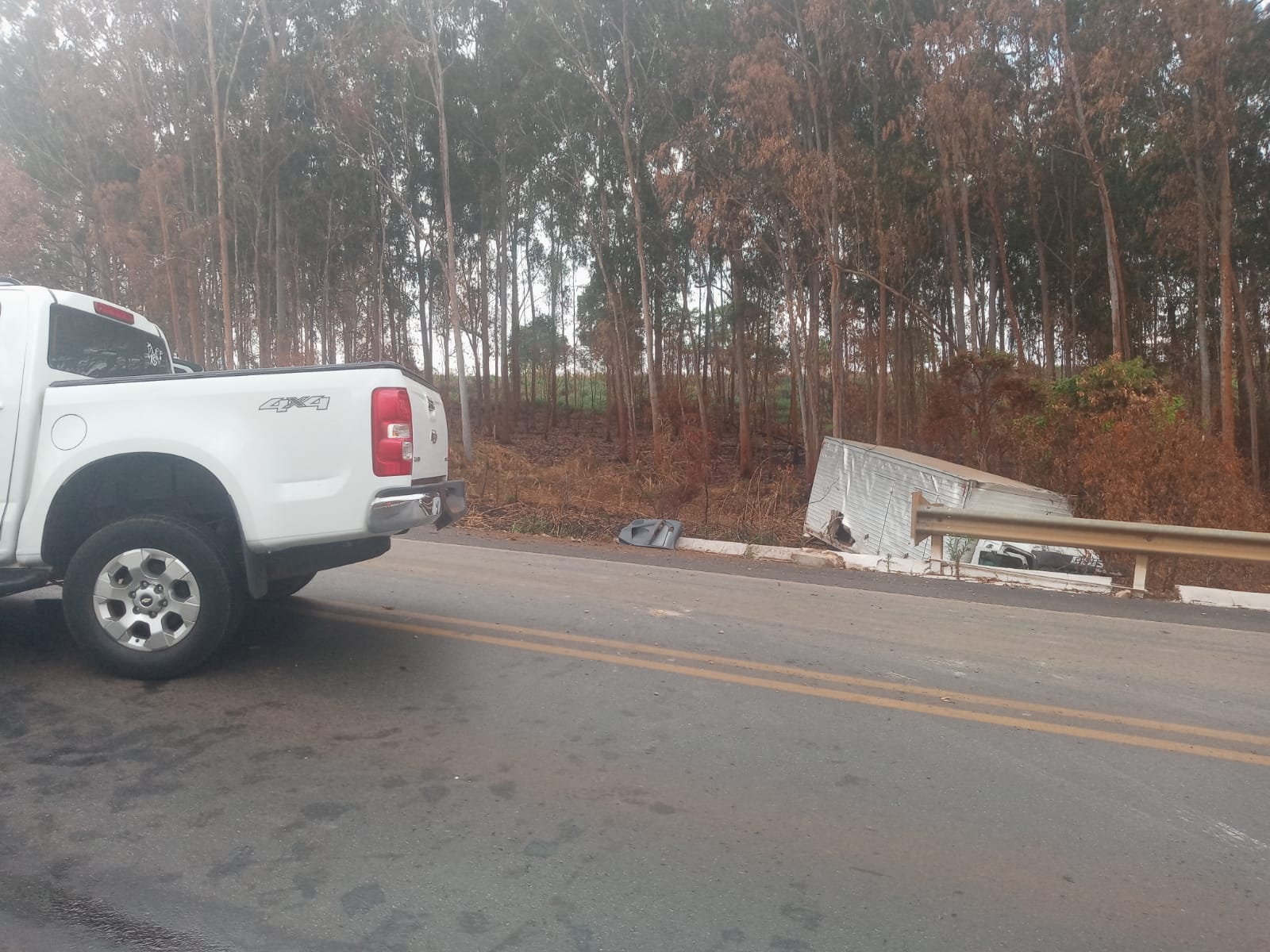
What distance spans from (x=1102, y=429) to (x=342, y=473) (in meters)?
14.1

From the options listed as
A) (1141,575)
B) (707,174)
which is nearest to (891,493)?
(1141,575)

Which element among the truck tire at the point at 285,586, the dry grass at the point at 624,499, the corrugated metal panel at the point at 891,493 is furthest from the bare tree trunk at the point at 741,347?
the truck tire at the point at 285,586

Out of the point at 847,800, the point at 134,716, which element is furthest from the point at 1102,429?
the point at 134,716

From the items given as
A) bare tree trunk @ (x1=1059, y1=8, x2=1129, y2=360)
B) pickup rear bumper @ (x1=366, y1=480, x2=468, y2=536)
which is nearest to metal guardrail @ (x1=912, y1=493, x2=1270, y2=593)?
pickup rear bumper @ (x1=366, y1=480, x2=468, y2=536)

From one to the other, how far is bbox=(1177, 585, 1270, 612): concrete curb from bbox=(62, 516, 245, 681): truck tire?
8702mm

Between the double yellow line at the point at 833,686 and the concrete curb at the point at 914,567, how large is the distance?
4.77m

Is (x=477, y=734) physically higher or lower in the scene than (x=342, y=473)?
lower

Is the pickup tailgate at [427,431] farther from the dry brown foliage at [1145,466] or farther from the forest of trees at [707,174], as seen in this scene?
the forest of trees at [707,174]

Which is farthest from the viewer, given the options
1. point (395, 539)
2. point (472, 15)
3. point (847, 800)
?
point (472, 15)

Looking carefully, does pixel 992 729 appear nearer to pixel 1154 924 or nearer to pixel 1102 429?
pixel 1154 924

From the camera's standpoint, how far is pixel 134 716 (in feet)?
15.7

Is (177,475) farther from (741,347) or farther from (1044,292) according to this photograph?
(1044,292)

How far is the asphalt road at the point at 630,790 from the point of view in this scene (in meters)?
3.13

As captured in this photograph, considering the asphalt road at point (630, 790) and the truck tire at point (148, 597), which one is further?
the truck tire at point (148, 597)
